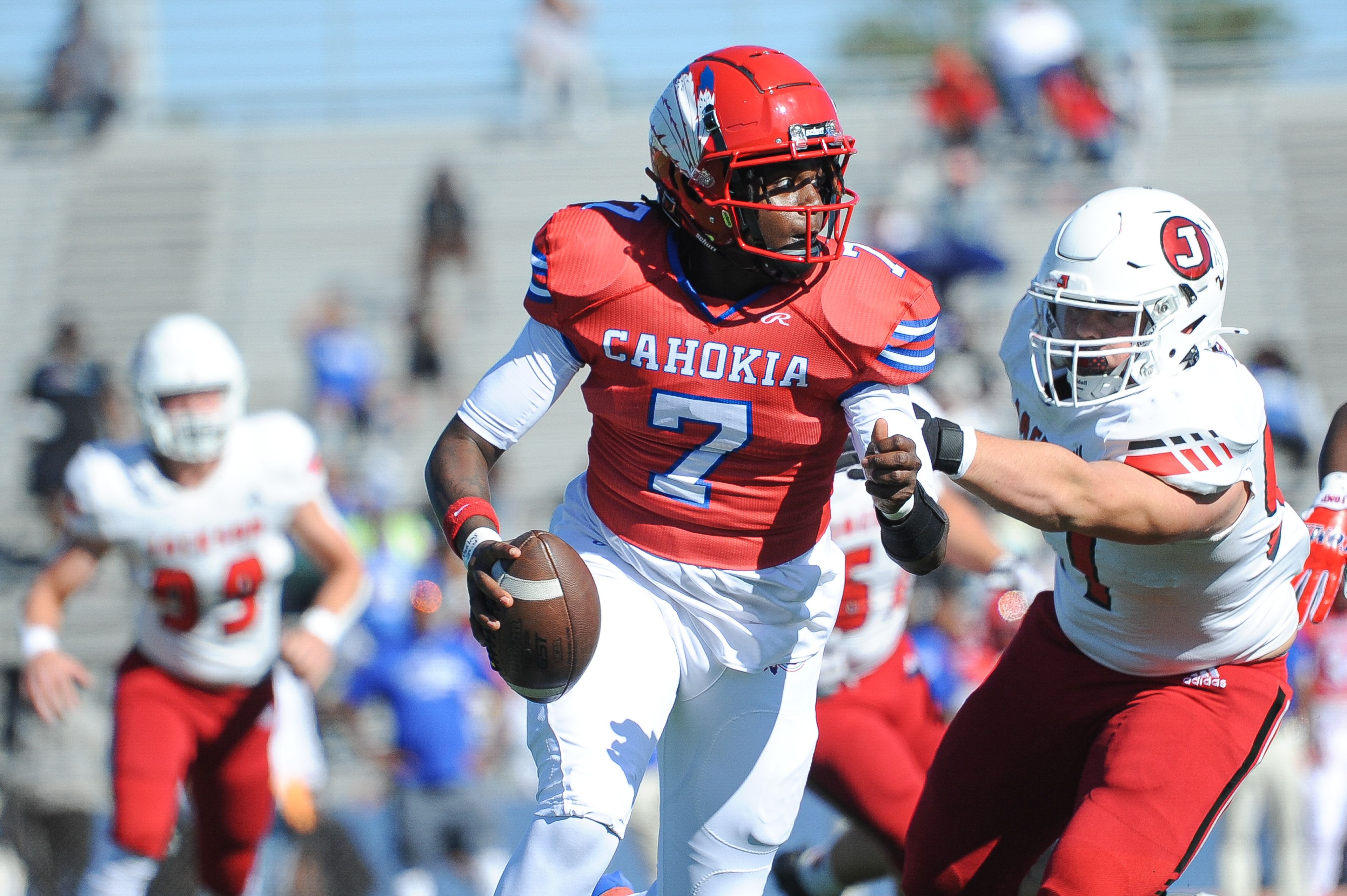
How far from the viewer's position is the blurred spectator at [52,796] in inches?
243

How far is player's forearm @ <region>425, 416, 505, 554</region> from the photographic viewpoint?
319 centimetres

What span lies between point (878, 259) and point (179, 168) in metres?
13.8

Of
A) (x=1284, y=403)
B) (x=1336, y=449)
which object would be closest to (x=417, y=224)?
(x=1284, y=403)

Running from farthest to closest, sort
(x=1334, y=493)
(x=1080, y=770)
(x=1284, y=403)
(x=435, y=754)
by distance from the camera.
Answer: (x=1284, y=403)
(x=435, y=754)
(x=1334, y=493)
(x=1080, y=770)

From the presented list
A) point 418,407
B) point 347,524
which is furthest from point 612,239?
point 418,407

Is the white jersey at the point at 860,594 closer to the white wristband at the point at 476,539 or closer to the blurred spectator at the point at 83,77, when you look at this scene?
the white wristband at the point at 476,539

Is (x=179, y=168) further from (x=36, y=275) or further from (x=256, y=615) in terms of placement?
(x=256, y=615)

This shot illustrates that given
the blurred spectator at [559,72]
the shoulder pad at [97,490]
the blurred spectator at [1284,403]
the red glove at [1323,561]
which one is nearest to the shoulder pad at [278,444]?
the shoulder pad at [97,490]

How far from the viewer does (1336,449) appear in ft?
13.1

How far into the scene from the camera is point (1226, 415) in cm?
322

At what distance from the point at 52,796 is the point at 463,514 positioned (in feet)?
12.7

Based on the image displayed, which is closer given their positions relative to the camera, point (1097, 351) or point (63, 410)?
point (1097, 351)

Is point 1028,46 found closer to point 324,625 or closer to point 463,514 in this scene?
point 324,625

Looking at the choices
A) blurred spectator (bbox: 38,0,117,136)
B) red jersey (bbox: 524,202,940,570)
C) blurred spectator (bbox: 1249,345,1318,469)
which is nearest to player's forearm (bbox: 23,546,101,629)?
red jersey (bbox: 524,202,940,570)
